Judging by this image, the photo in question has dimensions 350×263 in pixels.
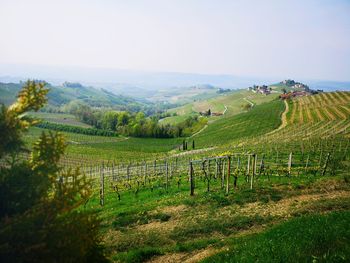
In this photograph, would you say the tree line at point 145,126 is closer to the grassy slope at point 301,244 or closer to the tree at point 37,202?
the grassy slope at point 301,244

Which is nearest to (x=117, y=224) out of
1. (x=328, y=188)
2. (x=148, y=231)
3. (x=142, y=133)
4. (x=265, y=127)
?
(x=148, y=231)

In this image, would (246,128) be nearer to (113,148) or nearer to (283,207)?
(113,148)

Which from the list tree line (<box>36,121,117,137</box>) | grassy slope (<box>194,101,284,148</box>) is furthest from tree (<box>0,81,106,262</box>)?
tree line (<box>36,121,117,137</box>)

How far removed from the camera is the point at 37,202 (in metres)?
7.94

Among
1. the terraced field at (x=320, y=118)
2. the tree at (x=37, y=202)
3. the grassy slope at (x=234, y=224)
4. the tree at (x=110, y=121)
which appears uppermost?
the tree at (x=37, y=202)

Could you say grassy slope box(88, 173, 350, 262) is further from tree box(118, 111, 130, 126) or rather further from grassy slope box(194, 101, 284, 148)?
tree box(118, 111, 130, 126)

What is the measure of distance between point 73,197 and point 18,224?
4.47 feet

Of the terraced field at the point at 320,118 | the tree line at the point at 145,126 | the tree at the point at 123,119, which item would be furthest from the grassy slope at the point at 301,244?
the tree at the point at 123,119

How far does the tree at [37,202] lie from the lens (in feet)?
23.7

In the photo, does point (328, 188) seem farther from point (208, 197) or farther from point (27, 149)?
point (27, 149)

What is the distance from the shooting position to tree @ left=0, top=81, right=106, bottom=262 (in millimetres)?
7230

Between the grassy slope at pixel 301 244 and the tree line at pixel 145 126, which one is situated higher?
the grassy slope at pixel 301 244

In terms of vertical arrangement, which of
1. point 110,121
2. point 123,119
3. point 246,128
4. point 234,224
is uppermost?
point 234,224

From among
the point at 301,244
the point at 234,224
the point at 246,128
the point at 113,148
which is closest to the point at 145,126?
the point at 113,148
